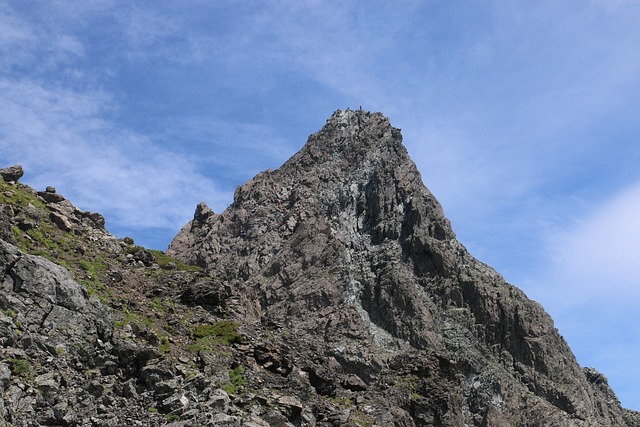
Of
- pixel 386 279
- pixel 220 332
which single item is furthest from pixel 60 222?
pixel 386 279

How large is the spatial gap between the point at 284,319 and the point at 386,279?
18.9 m

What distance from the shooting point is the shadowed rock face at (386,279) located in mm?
112750

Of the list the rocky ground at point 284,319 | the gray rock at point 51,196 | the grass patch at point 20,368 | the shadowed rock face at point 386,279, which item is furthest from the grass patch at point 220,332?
the shadowed rock face at point 386,279

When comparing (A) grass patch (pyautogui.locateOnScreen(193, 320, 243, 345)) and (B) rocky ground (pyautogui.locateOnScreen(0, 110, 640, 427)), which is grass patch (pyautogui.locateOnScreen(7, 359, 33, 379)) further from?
(A) grass patch (pyautogui.locateOnScreen(193, 320, 243, 345))

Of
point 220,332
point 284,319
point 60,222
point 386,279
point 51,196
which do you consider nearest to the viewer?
point 220,332

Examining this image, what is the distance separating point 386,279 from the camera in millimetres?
122750

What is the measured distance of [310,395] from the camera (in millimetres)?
43750

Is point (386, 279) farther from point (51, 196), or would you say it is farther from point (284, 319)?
point (51, 196)

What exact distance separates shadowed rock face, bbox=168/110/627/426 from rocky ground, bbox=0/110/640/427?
31 centimetres

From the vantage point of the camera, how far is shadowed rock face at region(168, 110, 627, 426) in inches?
4439

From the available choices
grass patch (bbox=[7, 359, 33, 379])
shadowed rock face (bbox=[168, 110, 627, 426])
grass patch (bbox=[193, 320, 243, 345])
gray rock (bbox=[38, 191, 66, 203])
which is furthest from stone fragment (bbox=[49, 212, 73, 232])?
shadowed rock face (bbox=[168, 110, 627, 426])

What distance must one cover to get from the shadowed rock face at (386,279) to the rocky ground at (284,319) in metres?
0.31

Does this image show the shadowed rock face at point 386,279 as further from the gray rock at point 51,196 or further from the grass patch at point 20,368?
the grass patch at point 20,368

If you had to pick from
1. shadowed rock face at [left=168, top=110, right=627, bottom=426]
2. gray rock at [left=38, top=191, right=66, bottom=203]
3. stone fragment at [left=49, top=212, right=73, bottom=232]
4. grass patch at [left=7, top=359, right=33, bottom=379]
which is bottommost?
grass patch at [left=7, top=359, right=33, bottom=379]
